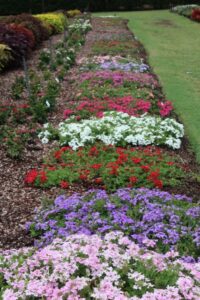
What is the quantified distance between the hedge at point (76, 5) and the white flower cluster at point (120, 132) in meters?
34.7

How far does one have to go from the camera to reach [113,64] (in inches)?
599

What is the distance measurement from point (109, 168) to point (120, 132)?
1545 millimetres

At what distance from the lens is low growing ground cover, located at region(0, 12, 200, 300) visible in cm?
355

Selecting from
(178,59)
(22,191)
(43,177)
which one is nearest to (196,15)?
(178,59)

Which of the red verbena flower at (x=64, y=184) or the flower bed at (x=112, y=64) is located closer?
the red verbena flower at (x=64, y=184)

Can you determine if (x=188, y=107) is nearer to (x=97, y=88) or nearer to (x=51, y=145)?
(x=97, y=88)

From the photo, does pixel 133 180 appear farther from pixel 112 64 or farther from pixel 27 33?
pixel 27 33

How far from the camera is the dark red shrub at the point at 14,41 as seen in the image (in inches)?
618

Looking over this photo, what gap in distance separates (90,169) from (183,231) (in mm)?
2493

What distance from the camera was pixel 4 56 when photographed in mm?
14391

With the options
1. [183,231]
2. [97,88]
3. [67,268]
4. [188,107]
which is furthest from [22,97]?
[67,268]

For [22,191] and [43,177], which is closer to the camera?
[22,191]

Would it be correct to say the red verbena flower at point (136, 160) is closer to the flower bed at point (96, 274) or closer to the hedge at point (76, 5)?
the flower bed at point (96, 274)

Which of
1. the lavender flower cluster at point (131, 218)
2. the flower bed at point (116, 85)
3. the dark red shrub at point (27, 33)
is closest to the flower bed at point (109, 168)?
the lavender flower cluster at point (131, 218)
